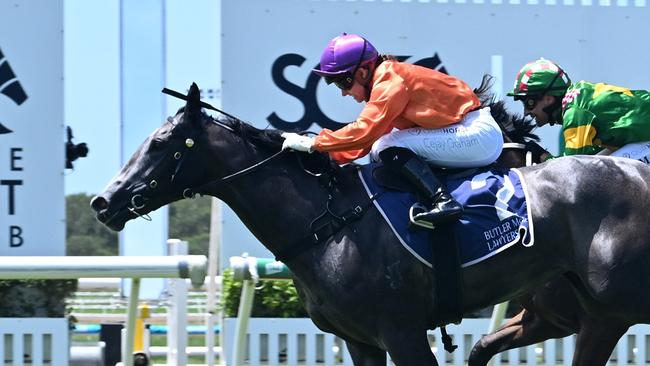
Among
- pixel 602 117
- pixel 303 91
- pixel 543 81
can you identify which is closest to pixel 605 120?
pixel 602 117

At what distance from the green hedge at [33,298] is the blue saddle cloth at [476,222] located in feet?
9.22

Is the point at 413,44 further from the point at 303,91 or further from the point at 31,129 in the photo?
the point at 31,129

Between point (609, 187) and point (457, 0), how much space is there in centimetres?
299

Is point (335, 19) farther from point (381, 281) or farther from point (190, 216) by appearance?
point (190, 216)

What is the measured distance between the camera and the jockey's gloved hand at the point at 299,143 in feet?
15.6

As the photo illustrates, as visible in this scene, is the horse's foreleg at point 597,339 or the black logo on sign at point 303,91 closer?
the horse's foreleg at point 597,339

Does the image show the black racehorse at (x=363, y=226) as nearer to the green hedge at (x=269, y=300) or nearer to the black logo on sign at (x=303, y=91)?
the green hedge at (x=269, y=300)

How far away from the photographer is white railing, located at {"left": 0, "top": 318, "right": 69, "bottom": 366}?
637 centimetres

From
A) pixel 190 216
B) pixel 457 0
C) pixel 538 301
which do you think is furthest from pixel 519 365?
pixel 190 216

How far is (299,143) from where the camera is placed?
15.6 feet

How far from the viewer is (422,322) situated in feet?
15.4

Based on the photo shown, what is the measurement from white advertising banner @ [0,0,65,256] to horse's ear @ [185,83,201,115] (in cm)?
254

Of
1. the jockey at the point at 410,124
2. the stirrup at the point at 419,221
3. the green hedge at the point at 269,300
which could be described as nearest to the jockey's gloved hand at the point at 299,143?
the jockey at the point at 410,124

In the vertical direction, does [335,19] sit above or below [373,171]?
above
